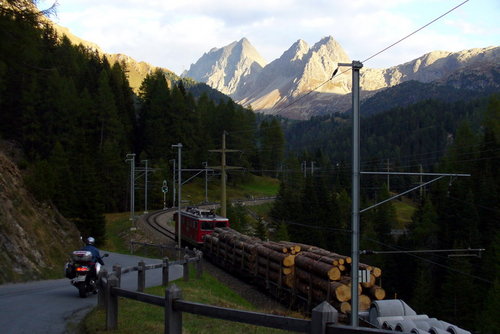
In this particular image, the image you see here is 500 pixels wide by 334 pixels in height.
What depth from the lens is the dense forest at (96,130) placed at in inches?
1928

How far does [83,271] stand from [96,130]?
3090 inches

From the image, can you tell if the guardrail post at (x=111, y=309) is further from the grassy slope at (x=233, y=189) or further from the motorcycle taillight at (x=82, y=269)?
the grassy slope at (x=233, y=189)

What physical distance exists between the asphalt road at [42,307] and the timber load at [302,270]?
6060 mm

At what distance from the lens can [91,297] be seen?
15383 mm

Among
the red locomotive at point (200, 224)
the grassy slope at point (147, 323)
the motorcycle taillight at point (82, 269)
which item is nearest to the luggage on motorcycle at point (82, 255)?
the motorcycle taillight at point (82, 269)

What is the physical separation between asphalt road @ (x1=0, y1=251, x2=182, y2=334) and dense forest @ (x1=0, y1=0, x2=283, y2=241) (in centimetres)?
1576

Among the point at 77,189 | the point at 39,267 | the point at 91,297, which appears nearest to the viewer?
the point at 91,297

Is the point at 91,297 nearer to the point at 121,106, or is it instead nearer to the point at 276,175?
the point at 121,106

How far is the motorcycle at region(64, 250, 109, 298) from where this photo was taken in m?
14.9

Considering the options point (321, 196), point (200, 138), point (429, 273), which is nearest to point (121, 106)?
point (200, 138)

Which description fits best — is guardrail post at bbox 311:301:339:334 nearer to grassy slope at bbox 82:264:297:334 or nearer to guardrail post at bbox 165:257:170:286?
grassy slope at bbox 82:264:297:334

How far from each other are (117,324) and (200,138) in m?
99.0

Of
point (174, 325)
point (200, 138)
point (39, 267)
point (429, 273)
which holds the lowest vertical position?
point (429, 273)

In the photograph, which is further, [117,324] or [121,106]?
[121,106]
